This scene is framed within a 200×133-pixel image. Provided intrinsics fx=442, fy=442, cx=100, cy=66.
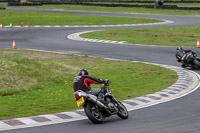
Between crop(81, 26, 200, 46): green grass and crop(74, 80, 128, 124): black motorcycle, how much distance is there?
23609mm

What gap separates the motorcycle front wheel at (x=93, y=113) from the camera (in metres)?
12.5

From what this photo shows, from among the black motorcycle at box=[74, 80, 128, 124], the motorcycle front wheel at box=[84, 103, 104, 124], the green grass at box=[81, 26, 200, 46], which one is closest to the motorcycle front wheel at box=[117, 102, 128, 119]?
the black motorcycle at box=[74, 80, 128, 124]

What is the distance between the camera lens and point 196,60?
966 inches

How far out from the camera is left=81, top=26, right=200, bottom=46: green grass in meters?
37.8

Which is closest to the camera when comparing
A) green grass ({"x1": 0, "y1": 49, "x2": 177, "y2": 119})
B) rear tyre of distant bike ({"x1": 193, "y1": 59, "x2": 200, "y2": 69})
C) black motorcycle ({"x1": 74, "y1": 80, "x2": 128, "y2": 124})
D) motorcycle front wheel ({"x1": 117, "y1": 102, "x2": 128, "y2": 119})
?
black motorcycle ({"x1": 74, "y1": 80, "x2": 128, "y2": 124})

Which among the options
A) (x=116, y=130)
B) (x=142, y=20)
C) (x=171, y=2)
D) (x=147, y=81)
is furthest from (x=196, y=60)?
(x=171, y=2)

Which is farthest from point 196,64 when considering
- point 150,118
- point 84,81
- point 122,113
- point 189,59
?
point 84,81

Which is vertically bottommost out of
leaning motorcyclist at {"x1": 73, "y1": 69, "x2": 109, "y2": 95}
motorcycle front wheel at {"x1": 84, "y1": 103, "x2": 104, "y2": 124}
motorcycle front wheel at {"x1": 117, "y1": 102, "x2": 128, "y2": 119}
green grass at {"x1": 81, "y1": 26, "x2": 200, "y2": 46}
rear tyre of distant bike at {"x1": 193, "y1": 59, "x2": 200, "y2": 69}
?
green grass at {"x1": 81, "y1": 26, "x2": 200, "y2": 46}

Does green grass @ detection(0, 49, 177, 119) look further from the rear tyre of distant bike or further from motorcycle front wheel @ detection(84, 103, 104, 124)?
motorcycle front wheel @ detection(84, 103, 104, 124)

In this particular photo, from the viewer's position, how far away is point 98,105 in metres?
12.8

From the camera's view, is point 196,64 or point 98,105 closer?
point 98,105

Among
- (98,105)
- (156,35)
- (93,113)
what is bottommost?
(156,35)

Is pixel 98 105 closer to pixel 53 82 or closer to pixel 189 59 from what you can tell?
pixel 53 82

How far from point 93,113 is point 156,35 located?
30376mm
